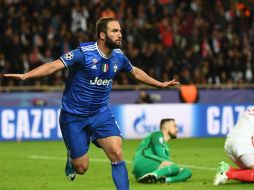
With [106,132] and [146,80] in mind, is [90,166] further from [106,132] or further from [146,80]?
[106,132]

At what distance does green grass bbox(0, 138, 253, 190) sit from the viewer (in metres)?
12.1

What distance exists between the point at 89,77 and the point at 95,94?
24cm

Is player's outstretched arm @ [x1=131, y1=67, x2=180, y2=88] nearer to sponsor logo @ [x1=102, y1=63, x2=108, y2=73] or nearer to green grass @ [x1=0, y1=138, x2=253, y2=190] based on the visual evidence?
sponsor logo @ [x1=102, y1=63, x2=108, y2=73]

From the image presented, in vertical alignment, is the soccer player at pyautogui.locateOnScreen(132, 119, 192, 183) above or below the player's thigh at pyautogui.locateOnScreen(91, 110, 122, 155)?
below

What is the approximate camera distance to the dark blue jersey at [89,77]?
10125mm

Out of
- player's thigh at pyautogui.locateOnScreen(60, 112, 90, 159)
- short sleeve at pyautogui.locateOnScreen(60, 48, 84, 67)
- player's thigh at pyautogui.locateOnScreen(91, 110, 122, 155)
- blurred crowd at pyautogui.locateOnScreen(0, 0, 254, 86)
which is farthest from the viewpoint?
blurred crowd at pyautogui.locateOnScreen(0, 0, 254, 86)

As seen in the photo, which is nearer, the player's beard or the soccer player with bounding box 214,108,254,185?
the player's beard

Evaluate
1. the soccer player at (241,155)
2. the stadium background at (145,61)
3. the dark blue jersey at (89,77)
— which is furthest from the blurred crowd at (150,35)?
the dark blue jersey at (89,77)

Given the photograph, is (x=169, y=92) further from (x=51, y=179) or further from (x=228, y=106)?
(x=51, y=179)

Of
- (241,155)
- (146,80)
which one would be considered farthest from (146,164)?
(146,80)

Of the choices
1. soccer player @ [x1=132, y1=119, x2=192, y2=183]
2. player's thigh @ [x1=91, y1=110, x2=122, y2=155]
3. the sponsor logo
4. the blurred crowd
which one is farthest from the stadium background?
the sponsor logo

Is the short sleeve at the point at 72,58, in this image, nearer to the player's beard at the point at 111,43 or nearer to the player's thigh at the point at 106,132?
the player's beard at the point at 111,43

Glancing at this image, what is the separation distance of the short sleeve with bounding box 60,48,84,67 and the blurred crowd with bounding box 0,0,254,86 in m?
14.2

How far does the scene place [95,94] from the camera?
33.8ft
